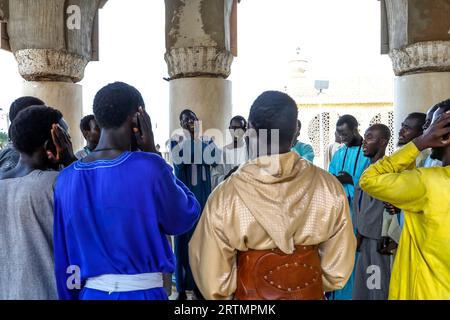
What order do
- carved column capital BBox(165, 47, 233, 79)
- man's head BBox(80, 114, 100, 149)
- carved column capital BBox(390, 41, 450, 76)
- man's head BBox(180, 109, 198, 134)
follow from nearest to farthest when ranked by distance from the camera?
man's head BBox(80, 114, 100, 149)
carved column capital BBox(390, 41, 450, 76)
man's head BBox(180, 109, 198, 134)
carved column capital BBox(165, 47, 233, 79)

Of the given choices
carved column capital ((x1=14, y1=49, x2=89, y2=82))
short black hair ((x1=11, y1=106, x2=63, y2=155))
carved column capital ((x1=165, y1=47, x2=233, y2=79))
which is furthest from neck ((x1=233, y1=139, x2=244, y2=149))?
short black hair ((x1=11, y1=106, x2=63, y2=155))

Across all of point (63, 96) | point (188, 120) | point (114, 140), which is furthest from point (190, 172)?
point (114, 140)

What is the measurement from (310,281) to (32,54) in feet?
14.9

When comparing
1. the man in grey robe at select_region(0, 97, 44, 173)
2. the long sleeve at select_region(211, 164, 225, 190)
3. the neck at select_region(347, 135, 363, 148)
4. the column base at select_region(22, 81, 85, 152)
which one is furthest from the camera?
the column base at select_region(22, 81, 85, 152)

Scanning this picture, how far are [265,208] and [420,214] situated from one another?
737 millimetres

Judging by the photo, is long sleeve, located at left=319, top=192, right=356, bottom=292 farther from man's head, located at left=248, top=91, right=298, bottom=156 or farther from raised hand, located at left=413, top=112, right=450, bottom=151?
raised hand, located at left=413, top=112, right=450, bottom=151

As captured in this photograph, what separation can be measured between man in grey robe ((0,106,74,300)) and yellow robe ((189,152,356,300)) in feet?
2.19

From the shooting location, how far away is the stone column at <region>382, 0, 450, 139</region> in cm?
495

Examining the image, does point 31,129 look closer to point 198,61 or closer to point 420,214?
point 420,214

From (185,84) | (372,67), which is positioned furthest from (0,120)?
(372,67)

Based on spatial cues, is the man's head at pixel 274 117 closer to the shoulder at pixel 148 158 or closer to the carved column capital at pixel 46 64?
the shoulder at pixel 148 158

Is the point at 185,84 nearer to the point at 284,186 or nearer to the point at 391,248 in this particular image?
the point at 391,248

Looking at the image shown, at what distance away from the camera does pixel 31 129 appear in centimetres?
235

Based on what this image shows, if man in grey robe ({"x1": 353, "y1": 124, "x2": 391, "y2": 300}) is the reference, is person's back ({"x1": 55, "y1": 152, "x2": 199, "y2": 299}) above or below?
above
